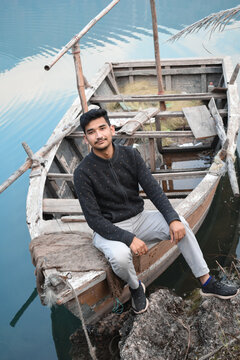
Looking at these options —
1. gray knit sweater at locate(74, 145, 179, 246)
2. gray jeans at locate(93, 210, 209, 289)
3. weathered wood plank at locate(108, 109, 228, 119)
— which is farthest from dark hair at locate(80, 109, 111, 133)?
weathered wood plank at locate(108, 109, 228, 119)

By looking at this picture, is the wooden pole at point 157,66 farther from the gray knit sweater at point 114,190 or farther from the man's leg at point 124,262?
the man's leg at point 124,262

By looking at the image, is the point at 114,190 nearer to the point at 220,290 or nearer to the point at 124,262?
the point at 124,262

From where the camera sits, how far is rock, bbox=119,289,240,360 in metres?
2.55

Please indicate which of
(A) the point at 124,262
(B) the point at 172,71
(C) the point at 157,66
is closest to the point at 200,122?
(C) the point at 157,66

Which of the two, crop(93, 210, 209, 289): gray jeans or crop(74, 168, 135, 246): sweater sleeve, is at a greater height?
crop(74, 168, 135, 246): sweater sleeve

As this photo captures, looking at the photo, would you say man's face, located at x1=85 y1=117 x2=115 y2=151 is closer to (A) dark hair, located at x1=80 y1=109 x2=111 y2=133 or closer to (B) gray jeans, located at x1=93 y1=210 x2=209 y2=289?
(A) dark hair, located at x1=80 y1=109 x2=111 y2=133

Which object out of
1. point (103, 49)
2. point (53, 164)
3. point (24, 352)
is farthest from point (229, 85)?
point (103, 49)

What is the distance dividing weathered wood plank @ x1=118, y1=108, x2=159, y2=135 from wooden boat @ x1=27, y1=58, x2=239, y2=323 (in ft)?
0.05

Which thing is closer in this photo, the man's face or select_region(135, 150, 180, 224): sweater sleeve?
the man's face

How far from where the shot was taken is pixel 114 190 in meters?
2.65

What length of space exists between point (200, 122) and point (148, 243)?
2585 millimetres

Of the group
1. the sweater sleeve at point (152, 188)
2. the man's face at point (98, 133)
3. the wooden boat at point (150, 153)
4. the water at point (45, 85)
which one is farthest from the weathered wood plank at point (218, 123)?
the man's face at point (98, 133)

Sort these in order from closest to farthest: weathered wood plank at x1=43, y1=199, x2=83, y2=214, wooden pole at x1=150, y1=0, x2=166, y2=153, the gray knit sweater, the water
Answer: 1. the gray knit sweater
2. weathered wood plank at x1=43, y1=199, x2=83, y2=214
3. the water
4. wooden pole at x1=150, y1=0, x2=166, y2=153

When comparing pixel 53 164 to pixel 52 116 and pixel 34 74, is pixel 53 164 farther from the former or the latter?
pixel 34 74
